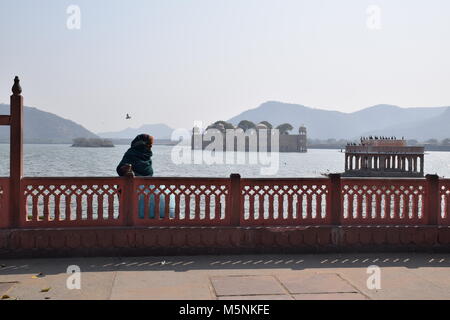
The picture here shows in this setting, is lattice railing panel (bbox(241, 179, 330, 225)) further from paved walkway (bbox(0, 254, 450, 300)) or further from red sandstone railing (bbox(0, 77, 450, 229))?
paved walkway (bbox(0, 254, 450, 300))

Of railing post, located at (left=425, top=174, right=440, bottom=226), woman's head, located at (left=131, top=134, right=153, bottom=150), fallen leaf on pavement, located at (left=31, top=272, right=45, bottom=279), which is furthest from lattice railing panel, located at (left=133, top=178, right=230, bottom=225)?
railing post, located at (left=425, top=174, right=440, bottom=226)

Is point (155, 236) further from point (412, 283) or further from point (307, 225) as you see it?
point (412, 283)

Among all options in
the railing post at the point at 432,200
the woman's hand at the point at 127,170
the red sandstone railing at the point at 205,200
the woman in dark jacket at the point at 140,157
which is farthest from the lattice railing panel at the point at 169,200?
the railing post at the point at 432,200

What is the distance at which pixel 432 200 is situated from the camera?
981 cm

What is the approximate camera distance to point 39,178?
29.6 ft

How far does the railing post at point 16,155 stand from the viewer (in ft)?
29.1

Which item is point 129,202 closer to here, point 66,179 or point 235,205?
point 66,179

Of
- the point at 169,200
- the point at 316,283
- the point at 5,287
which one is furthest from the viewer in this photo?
the point at 169,200

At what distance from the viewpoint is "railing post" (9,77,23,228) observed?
8.87 meters

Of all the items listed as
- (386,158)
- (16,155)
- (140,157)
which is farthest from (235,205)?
(386,158)

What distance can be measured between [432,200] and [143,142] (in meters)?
5.50
